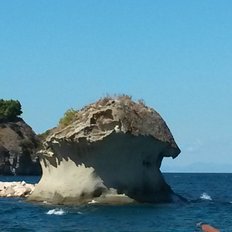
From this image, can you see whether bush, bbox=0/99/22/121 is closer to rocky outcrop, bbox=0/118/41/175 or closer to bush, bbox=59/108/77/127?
rocky outcrop, bbox=0/118/41/175

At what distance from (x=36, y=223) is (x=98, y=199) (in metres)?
11.2

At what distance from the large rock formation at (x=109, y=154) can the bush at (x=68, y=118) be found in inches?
67.9

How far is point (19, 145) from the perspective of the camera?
529 ft

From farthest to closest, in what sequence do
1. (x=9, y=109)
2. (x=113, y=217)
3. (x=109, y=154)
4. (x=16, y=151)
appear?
(x=9, y=109), (x=16, y=151), (x=109, y=154), (x=113, y=217)

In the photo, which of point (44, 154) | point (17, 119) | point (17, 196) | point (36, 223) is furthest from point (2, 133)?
point (36, 223)

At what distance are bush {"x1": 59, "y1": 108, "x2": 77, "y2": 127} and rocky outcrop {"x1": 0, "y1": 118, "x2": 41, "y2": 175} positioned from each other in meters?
100

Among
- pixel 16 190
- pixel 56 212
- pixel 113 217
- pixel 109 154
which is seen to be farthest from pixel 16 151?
→ pixel 113 217

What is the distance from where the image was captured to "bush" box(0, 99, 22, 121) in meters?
166

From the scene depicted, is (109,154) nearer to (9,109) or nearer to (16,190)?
(16,190)

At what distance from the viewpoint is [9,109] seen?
Result: 167250mm

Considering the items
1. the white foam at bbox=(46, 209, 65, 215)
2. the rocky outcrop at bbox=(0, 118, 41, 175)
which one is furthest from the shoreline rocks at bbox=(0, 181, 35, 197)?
the rocky outcrop at bbox=(0, 118, 41, 175)

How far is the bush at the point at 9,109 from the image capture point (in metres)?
166

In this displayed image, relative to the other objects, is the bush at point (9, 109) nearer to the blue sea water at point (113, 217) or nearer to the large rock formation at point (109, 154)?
the large rock formation at point (109, 154)

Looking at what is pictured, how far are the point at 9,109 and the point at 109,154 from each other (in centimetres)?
11804
